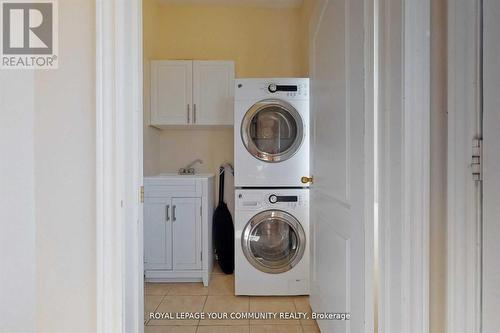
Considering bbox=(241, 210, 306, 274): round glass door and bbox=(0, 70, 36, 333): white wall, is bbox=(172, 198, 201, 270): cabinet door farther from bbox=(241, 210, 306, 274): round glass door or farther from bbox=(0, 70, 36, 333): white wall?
bbox=(0, 70, 36, 333): white wall

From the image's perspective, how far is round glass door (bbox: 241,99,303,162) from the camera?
92.0 inches

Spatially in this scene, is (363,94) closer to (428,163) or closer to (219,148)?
(428,163)

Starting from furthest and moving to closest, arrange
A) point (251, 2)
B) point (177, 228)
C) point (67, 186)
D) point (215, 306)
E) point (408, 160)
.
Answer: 1. point (251, 2)
2. point (177, 228)
3. point (215, 306)
4. point (67, 186)
5. point (408, 160)

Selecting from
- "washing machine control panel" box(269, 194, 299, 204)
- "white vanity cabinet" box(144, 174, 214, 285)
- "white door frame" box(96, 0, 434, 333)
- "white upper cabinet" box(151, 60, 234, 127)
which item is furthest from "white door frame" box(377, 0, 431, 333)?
"white upper cabinet" box(151, 60, 234, 127)

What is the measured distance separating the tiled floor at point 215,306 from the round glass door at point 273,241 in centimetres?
27

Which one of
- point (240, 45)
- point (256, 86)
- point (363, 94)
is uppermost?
point (240, 45)

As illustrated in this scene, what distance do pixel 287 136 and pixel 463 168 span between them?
5.49ft

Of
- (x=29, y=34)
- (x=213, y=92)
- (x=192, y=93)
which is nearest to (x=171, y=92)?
(x=192, y=93)

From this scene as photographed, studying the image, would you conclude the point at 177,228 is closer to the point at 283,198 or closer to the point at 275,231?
the point at 275,231

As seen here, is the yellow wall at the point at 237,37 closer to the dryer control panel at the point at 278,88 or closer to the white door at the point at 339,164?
the dryer control panel at the point at 278,88

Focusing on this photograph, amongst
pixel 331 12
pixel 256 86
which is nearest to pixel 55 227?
pixel 331 12

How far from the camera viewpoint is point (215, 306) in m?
2.24

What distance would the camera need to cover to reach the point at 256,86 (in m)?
2.33

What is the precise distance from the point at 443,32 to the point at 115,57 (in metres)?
1.02
